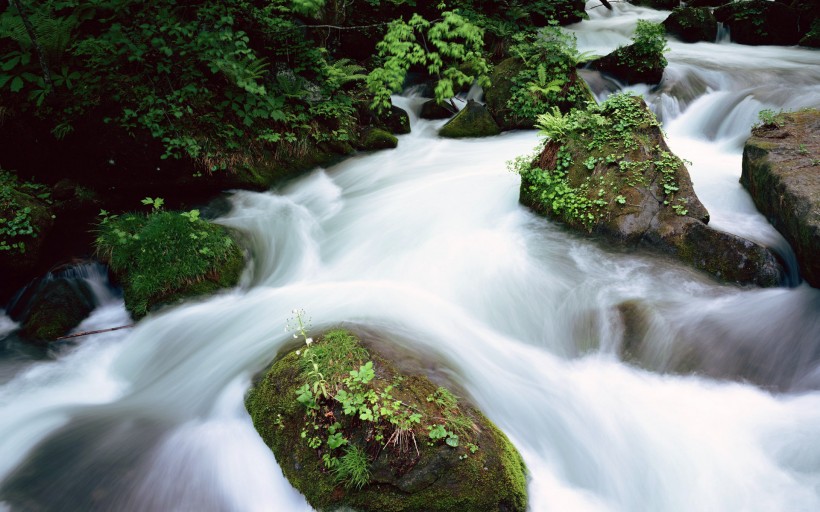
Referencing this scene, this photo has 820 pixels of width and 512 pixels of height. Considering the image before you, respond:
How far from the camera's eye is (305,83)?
8344 mm

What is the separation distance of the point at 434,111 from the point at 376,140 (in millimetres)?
1796

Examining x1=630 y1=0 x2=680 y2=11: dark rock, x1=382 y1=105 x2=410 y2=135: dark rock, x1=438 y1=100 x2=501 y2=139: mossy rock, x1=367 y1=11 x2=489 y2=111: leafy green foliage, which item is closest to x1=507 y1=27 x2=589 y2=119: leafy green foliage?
x1=438 y1=100 x2=501 y2=139: mossy rock

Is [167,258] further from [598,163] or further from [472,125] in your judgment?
[472,125]

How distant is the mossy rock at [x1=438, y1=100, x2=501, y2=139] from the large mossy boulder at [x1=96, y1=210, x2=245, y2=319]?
508 cm

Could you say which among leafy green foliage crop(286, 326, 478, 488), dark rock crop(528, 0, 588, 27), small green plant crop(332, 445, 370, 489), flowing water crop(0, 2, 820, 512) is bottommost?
flowing water crop(0, 2, 820, 512)

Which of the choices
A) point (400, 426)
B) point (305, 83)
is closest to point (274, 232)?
point (305, 83)

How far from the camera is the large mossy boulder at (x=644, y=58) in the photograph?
9863 mm

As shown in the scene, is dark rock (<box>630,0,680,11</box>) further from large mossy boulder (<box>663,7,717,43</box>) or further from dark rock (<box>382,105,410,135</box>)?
dark rock (<box>382,105,410,135</box>)

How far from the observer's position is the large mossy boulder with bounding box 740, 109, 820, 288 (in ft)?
15.1

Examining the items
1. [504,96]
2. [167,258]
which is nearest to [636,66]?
[504,96]

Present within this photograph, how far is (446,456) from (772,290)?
389 centimetres

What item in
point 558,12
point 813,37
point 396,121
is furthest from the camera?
point 558,12

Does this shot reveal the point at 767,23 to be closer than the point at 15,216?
No

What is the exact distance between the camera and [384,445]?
2.79 metres
